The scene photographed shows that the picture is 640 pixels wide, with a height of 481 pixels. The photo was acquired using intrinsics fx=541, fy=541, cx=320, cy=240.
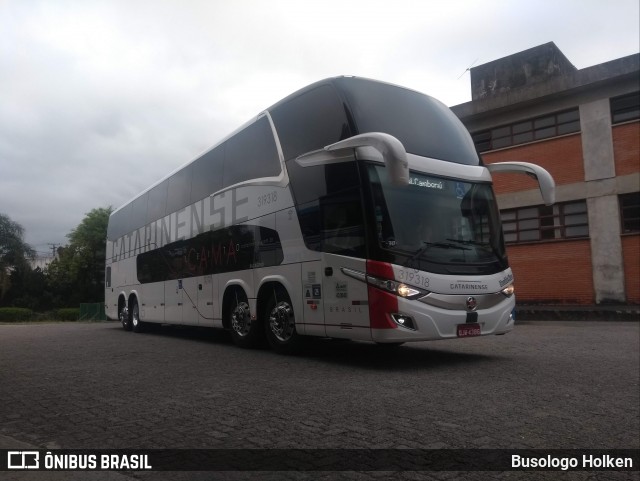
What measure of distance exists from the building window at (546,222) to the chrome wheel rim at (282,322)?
1324 centimetres

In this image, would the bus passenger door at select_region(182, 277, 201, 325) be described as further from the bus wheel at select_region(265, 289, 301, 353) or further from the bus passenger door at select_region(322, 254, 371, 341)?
the bus passenger door at select_region(322, 254, 371, 341)

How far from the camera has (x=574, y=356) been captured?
870 centimetres

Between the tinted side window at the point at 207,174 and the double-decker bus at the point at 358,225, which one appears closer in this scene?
the double-decker bus at the point at 358,225

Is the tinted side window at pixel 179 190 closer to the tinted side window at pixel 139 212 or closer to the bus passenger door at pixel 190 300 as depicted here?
the bus passenger door at pixel 190 300

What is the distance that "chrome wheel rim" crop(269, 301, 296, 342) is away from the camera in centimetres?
868

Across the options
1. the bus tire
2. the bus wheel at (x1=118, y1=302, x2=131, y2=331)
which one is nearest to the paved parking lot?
the bus tire

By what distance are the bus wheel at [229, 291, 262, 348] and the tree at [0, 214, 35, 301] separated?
1608cm

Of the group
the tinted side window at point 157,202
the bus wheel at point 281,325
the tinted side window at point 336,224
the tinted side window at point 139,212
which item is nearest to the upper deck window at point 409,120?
the tinted side window at point 336,224

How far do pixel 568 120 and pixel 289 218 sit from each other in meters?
Result: 15.4

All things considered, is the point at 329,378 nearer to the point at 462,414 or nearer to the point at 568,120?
the point at 462,414

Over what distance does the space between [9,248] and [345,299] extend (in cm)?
2662

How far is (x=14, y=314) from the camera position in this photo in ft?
154

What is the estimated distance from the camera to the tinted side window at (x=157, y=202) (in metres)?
13.9

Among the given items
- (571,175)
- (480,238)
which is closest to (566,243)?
(571,175)
